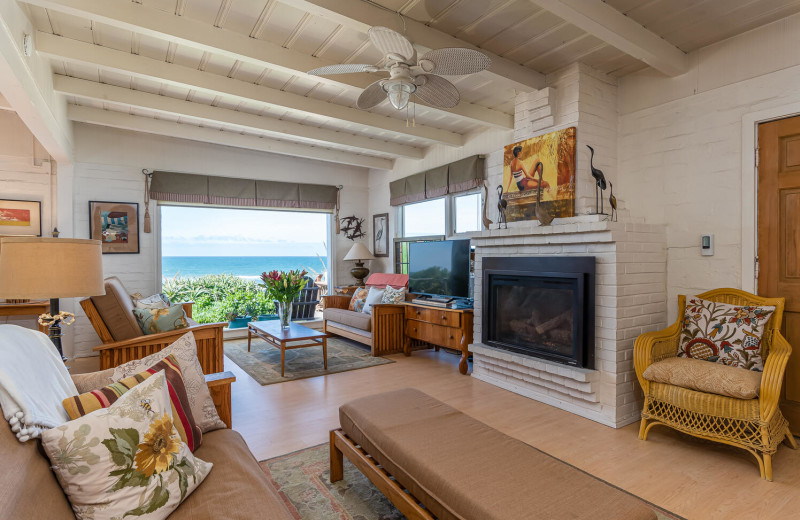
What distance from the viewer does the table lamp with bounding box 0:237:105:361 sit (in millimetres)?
1656

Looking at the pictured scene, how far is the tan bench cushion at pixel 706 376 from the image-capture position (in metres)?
2.26

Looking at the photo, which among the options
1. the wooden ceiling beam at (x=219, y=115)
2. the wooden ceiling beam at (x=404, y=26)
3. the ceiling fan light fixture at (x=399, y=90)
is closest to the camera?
the wooden ceiling beam at (x=404, y=26)

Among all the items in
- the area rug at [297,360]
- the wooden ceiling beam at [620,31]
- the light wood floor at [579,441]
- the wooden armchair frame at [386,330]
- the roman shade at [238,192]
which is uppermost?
the wooden ceiling beam at [620,31]

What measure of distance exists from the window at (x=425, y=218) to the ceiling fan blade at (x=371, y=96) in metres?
2.82

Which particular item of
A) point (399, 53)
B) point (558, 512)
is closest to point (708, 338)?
point (558, 512)

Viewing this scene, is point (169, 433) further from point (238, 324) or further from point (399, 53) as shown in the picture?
point (238, 324)

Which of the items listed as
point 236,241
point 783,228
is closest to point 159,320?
point 783,228

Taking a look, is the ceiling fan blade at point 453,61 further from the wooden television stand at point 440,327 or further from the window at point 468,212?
the window at point 468,212

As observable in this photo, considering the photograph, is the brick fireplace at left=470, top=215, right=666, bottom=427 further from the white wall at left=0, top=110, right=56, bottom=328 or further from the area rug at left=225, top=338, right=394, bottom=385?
the white wall at left=0, top=110, right=56, bottom=328

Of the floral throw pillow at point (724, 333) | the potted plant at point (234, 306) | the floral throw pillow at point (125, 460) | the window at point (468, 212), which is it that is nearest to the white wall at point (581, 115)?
the floral throw pillow at point (724, 333)

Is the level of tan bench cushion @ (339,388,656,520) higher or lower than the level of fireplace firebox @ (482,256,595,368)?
lower

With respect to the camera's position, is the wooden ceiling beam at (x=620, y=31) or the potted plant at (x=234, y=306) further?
the potted plant at (x=234, y=306)

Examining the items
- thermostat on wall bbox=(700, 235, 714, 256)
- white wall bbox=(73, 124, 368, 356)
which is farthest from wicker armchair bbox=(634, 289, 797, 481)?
white wall bbox=(73, 124, 368, 356)

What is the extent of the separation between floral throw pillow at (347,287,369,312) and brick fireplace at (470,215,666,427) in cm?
235
